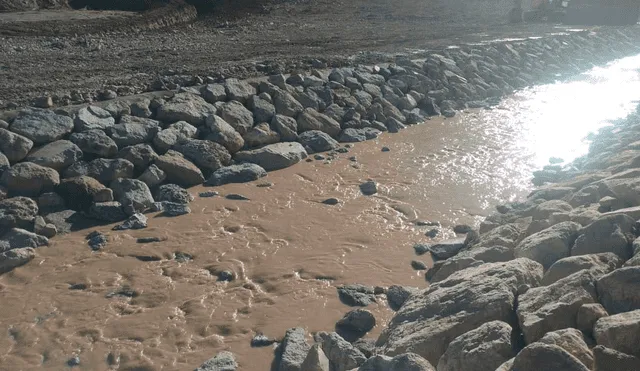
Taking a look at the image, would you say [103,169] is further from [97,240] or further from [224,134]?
[224,134]

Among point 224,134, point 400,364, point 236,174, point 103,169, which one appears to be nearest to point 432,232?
point 236,174

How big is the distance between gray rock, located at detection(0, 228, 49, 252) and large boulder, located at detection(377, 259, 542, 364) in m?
3.75

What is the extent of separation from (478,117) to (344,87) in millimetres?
2955

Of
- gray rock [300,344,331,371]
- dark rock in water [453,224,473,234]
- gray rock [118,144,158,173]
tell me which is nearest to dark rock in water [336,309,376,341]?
gray rock [300,344,331,371]

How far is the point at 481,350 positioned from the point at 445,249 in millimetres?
3083

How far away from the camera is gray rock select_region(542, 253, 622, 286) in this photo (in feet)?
16.2

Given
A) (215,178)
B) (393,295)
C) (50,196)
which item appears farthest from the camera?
(215,178)

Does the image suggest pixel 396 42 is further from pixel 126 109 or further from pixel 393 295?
pixel 393 295

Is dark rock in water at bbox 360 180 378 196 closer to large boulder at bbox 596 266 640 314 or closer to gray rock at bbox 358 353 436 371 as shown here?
large boulder at bbox 596 266 640 314

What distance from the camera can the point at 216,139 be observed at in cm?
931

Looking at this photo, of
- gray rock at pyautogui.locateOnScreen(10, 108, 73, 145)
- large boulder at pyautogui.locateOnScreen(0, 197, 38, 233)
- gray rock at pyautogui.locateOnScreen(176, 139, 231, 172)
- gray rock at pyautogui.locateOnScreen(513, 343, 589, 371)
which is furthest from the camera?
gray rock at pyautogui.locateOnScreen(176, 139, 231, 172)

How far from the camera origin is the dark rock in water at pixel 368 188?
8.84m

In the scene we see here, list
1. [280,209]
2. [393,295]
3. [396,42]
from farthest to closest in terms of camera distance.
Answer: [396,42], [280,209], [393,295]

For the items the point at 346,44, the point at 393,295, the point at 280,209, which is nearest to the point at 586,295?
the point at 393,295
